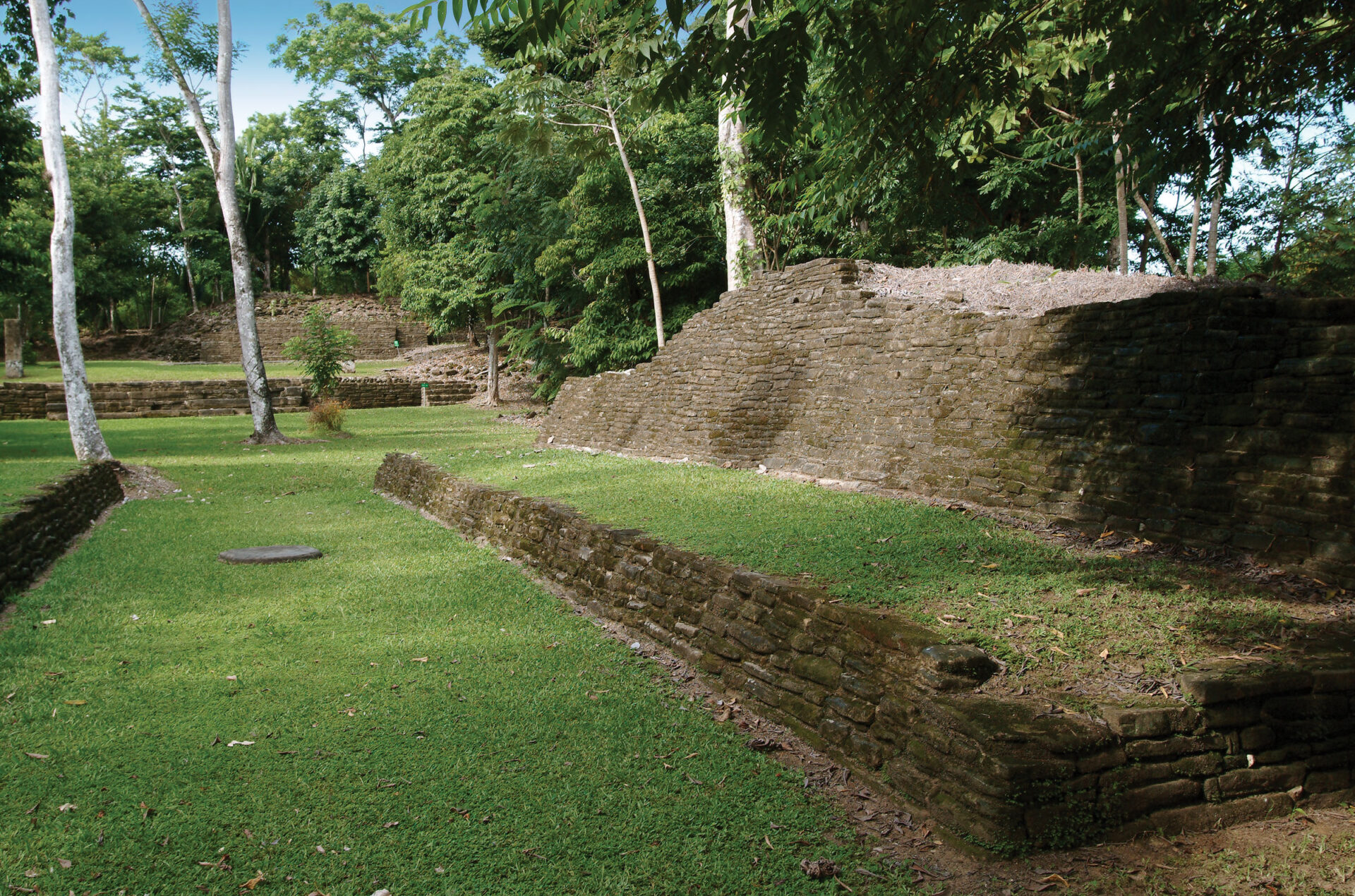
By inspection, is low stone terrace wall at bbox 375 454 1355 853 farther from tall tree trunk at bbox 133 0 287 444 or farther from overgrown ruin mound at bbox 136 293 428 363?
overgrown ruin mound at bbox 136 293 428 363

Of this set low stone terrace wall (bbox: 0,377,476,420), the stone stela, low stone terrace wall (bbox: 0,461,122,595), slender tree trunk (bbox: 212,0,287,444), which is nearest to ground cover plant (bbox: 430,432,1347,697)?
low stone terrace wall (bbox: 0,461,122,595)

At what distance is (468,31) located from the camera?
354 cm

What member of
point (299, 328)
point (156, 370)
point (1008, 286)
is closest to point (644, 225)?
point (1008, 286)

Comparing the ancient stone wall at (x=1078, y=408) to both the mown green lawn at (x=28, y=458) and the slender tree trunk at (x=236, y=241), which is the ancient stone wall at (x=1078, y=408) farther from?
the slender tree trunk at (x=236, y=241)

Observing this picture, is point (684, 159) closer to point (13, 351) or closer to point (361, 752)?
point (361, 752)

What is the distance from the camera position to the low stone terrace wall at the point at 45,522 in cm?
A: 580

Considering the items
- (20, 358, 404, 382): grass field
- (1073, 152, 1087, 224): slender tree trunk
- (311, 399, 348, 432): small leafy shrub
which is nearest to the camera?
(1073, 152, 1087, 224): slender tree trunk

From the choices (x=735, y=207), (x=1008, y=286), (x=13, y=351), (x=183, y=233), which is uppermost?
(x=183, y=233)

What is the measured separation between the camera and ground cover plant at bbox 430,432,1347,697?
3168 mm

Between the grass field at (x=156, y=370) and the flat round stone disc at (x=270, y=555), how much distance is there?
17843 millimetres

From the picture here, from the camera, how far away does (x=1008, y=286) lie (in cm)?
816

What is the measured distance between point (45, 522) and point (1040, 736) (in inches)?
297

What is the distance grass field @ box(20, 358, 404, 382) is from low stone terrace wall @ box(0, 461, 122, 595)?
15.2m

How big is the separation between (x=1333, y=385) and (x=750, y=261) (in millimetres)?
8754
